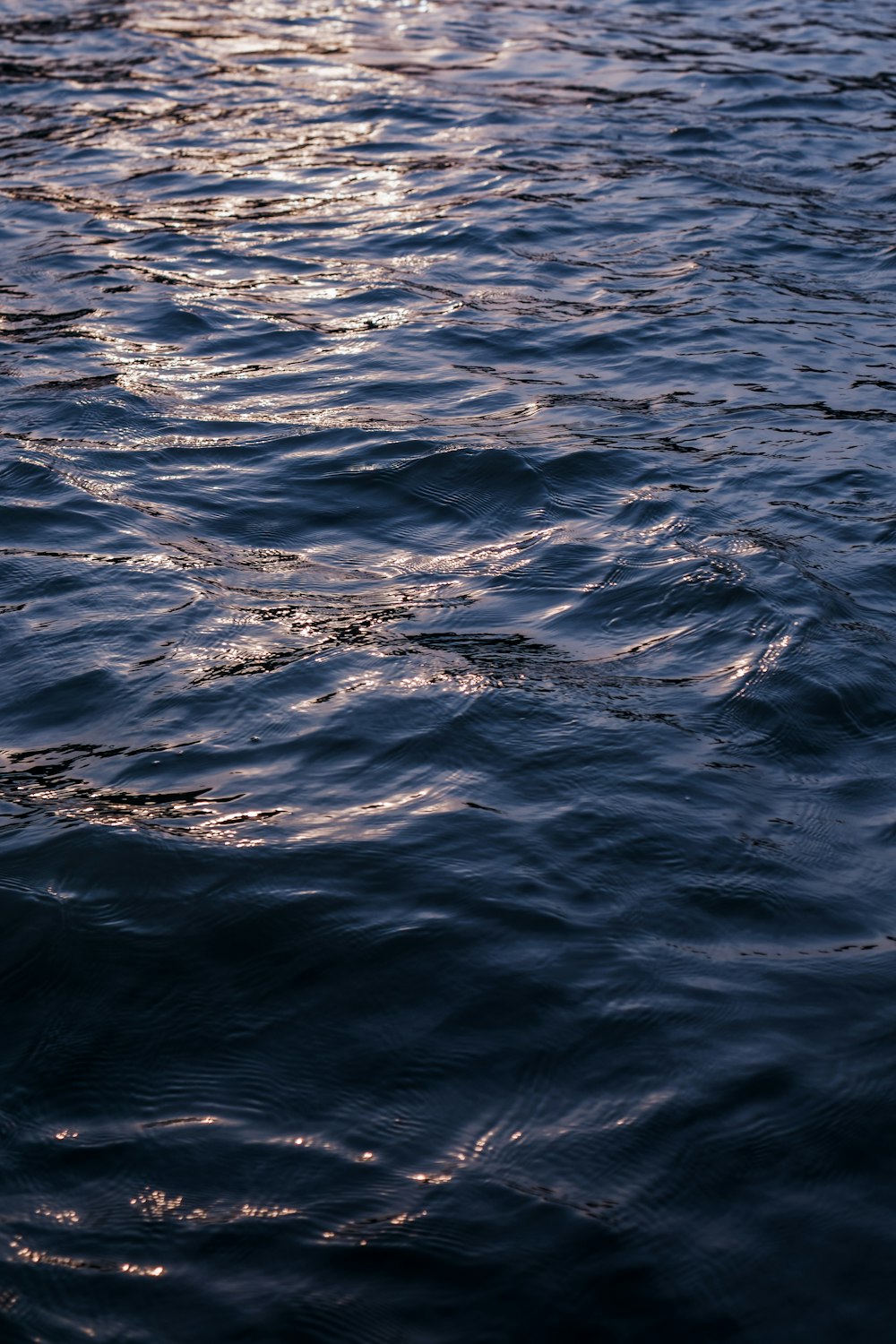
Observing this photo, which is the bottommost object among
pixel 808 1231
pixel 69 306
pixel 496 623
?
pixel 808 1231

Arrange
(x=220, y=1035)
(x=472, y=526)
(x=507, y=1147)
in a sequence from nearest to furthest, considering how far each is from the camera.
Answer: (x=507, y=1147), (x=220, y=1035), (x=472, y=526)

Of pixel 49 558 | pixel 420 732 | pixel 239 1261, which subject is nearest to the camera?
pixel 239 1261

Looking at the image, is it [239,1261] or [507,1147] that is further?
[507,1147]

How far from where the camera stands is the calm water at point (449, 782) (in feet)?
9.31

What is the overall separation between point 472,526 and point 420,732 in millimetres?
1591

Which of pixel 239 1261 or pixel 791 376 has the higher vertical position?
pixel 791 376

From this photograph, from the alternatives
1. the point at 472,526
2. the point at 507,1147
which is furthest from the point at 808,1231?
the point at 472,526

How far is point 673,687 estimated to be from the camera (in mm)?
4602

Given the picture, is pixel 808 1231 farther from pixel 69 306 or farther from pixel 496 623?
pixel 69 306

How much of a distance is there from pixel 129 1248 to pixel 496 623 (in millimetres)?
2661

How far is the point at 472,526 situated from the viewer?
572cm

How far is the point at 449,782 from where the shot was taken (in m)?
4.14

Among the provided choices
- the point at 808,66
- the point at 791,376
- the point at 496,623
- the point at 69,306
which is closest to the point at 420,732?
the point at 496,623

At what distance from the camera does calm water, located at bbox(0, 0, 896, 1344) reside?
2838 millimetres
